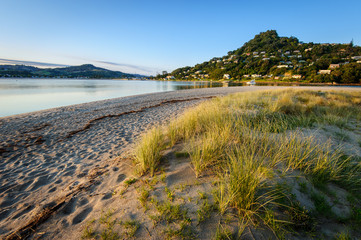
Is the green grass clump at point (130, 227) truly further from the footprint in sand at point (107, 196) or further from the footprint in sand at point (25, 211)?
the footprint in sand at point (25, 211)

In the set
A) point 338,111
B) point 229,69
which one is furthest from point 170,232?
point 229,69

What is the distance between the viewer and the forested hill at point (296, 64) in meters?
41.2

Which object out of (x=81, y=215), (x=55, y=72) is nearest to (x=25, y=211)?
(x=81, y=215)

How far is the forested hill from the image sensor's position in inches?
1623

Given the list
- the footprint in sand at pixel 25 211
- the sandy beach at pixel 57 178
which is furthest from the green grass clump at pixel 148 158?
the footprint in sand at pixel 25 211

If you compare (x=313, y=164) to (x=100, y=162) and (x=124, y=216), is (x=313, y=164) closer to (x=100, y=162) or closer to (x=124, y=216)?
(x=124, y=216)

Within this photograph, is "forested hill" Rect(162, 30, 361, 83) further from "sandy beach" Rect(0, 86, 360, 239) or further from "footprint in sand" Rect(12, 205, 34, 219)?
"footprint in sand" Rect(12, 205, 34, 219)

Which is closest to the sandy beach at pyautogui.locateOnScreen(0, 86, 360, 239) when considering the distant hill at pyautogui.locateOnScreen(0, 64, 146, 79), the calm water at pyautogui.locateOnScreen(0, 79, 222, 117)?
the calm water at pyautogui.locateOnScreen(0, 79, 222, 117)

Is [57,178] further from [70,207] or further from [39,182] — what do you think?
[70,207]

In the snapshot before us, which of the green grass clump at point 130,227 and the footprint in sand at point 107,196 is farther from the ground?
the green grass clump at point 130,227

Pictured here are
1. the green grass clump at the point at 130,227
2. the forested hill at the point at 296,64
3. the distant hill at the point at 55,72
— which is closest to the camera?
the green grass clump at the point at 130,227

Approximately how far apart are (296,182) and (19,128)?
1174cm

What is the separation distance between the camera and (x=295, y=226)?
182 cm

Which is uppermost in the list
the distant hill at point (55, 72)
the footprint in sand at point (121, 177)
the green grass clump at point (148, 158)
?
the distant hill at point (55, 72)
